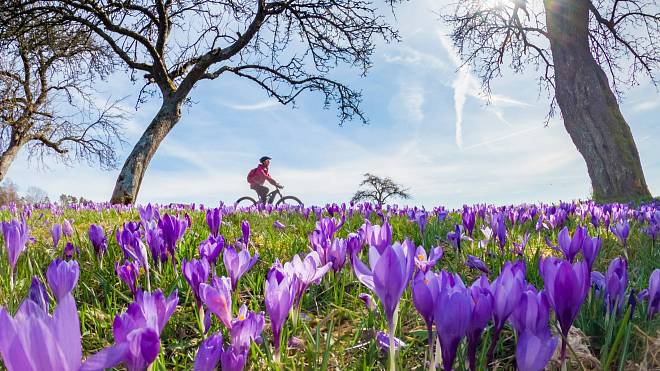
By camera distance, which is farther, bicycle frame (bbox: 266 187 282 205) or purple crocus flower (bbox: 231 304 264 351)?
bicycle frame (bbox: 266 187 282 205)

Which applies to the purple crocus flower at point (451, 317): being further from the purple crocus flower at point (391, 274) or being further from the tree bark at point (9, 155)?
the tree bark at point (9, 155)

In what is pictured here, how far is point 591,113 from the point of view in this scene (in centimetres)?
1429

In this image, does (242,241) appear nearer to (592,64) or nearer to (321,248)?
(321,248)

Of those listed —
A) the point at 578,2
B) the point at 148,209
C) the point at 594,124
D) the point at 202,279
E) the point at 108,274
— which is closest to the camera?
the point at 202,279

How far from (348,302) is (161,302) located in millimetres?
1345

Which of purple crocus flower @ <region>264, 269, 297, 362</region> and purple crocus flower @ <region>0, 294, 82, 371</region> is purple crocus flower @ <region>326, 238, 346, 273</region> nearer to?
purple crocus flower @ <region>264, 269, 297, 362</region>

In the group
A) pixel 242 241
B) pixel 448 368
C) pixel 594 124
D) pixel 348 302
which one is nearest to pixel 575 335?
pixel 448 368

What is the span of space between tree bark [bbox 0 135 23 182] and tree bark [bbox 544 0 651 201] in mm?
24047

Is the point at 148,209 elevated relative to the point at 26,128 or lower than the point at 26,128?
lower

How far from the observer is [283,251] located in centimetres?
330

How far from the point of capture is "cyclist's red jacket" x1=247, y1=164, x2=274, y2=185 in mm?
17453

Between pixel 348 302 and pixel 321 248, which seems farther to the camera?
pixel 348 302

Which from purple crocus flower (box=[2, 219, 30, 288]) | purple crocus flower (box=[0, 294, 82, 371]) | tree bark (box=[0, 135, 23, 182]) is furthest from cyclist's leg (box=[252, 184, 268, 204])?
purple crocus flower (box=[0, 294, 82, 371])

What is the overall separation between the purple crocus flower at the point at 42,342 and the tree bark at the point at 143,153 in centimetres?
1569
